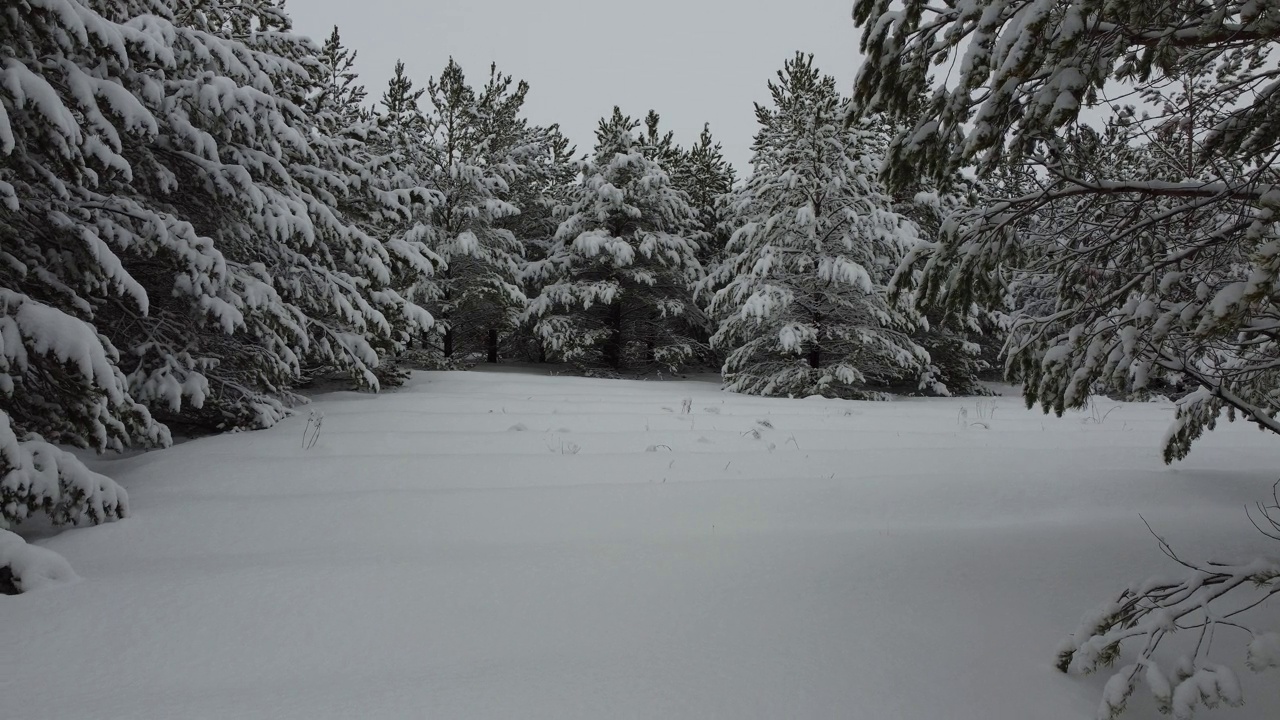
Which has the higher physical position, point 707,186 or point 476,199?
point 707,186

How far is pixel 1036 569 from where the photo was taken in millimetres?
2871

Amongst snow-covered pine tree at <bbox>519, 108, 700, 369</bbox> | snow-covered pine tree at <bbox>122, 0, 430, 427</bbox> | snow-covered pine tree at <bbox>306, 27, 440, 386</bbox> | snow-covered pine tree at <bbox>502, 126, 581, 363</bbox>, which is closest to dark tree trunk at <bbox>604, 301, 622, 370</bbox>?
snow-covered pine tree at <bbox>519, 108, 700, 369</bbox>

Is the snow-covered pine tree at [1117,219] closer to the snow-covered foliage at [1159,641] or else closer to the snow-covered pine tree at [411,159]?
the snow-covered foliage at [1159,641]

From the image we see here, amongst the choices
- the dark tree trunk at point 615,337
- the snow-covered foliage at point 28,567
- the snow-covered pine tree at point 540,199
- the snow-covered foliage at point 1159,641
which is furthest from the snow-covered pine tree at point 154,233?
the snow-covered pine tree at point 540,199

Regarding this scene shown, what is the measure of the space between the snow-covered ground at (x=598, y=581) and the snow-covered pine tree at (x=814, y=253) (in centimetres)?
599

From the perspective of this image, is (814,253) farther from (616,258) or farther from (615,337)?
(615,337)

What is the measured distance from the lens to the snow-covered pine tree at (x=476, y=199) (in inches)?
607

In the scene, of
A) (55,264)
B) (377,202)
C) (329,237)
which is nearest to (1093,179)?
(55,264)

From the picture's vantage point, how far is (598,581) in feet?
9.09

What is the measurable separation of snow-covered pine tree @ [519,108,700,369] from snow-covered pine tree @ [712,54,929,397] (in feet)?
10.1

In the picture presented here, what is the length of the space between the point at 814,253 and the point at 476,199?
9041 mm

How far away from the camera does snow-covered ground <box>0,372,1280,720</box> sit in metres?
2.04

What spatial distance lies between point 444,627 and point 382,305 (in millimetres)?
7206

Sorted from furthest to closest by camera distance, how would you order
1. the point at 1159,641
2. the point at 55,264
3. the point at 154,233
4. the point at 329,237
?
the point at 329,237 < the point at 154,233 < the point at 55,264 < the point at 1159,641
